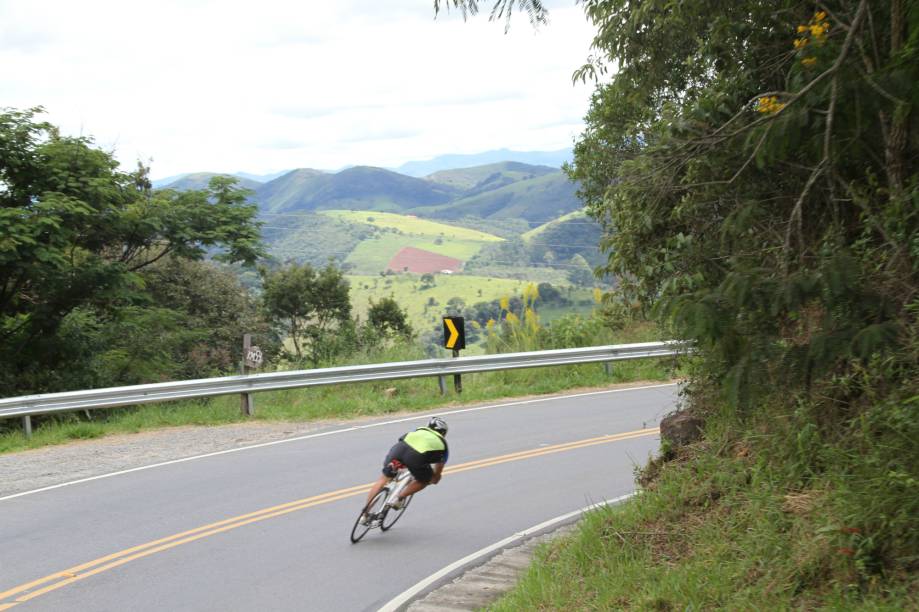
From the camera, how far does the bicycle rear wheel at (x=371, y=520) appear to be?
33.4 feet

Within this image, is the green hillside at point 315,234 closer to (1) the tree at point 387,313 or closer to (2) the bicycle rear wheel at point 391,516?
(1) the tree at point 387,313

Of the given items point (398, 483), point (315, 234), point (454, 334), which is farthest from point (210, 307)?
point (315, 234)

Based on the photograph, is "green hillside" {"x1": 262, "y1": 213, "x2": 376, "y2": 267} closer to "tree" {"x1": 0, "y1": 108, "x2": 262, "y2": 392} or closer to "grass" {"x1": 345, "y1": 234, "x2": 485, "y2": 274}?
"grass" {"x1": 345, "y1": 234, "x2": 485, "y2": 274}

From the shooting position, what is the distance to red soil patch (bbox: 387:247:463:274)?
93.1m

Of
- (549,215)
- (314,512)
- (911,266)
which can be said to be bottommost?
(314,512)

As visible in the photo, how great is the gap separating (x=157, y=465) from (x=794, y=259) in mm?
9806

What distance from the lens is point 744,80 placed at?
8.73m

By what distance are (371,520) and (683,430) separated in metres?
3.46

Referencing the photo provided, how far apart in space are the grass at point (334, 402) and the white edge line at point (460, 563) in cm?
695

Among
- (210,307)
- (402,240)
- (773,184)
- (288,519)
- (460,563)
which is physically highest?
(402,240)

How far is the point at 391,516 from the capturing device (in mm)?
10945

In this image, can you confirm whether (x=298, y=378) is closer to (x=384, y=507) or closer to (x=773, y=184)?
(x=384, y=507)

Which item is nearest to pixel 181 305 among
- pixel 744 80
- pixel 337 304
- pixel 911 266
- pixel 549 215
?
pixel 337 304

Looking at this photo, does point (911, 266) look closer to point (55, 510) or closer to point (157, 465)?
point (55, 510)
